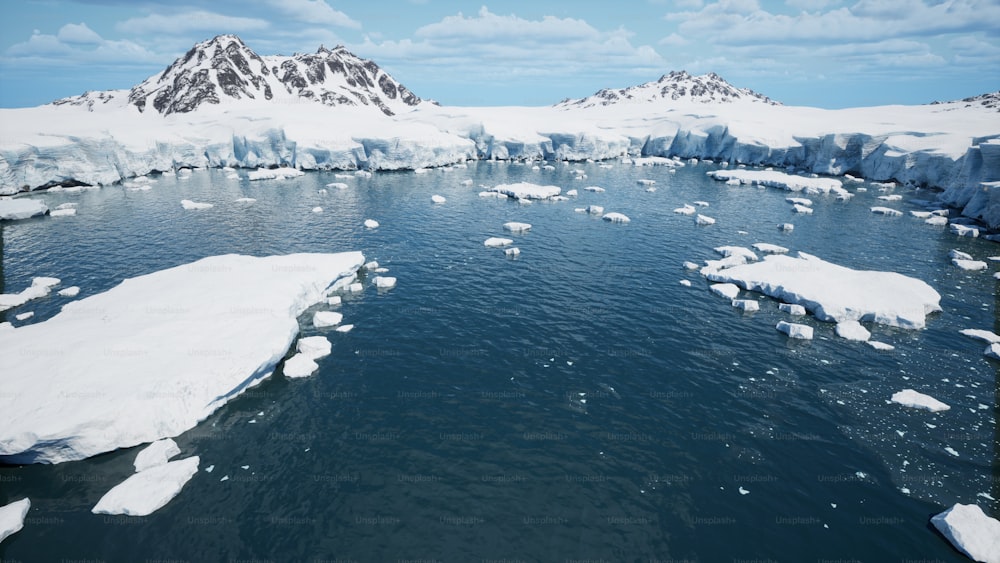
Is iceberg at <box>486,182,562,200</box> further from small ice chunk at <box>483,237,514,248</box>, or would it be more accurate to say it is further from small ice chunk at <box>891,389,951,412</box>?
small ice chunk at <box>891,389,951,412</box>

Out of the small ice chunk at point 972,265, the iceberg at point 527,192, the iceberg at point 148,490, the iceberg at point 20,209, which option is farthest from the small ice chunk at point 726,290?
the iceberg at point 20,209

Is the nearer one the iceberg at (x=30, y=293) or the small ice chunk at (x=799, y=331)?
the small ice chunk at (x=799, y=331)

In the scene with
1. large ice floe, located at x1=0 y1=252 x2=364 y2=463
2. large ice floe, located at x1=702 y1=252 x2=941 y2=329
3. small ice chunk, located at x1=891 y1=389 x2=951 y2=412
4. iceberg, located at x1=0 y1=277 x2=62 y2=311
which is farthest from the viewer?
iceberg, located at x1=0 y1=277 x2=62 y2=311

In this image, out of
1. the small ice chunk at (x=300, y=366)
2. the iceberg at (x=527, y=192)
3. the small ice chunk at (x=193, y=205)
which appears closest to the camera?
the small ice chunk at (x=300, y=366)

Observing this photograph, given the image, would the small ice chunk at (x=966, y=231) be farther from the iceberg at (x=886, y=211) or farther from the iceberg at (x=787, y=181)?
the iceberg at (x=787, y=181)

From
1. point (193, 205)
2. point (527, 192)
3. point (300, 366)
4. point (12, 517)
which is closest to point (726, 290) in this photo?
point (300, 366)

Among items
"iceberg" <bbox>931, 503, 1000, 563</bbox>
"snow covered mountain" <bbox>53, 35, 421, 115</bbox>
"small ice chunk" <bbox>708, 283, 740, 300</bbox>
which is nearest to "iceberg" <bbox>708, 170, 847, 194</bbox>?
"small ice chunk" <bbox>708, 283, 740, 300</bbox>

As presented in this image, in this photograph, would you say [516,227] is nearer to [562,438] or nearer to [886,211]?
[562,438]
